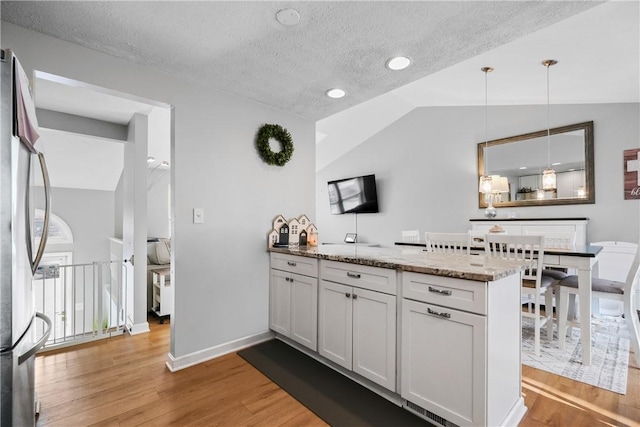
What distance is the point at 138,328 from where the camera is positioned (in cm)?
322

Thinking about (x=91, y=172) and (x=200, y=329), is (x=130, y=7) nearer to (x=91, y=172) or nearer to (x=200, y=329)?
(x=200, y=329)

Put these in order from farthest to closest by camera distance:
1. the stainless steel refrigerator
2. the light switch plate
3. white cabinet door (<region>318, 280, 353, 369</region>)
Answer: the light switch plate
white cabinet door (<region>318, 280, 353, 369</region>)
the stainless steel refrigerator

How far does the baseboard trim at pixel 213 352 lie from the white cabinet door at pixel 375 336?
3.77ft

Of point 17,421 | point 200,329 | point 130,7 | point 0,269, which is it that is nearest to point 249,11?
point 130,7

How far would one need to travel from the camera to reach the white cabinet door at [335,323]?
2188 millimetres

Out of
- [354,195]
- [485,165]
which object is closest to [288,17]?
[485,165]

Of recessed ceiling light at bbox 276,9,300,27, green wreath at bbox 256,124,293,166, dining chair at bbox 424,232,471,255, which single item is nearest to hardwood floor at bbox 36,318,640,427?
dining chair at bbox 424,232,471,255

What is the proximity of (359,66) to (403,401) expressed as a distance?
7.72 ft

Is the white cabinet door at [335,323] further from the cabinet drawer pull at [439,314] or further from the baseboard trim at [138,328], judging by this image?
the baseboard trim at [138,328]

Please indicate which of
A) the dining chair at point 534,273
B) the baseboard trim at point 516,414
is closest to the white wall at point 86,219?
the dining chair at point 534,273

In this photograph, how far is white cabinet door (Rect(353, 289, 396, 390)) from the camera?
6.24 ft

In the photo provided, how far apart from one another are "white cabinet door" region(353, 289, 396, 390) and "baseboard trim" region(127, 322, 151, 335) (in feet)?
7.89

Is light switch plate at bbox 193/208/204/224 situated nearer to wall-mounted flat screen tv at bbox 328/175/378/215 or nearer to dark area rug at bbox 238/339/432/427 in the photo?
dark area rug at bbox 238/339/432/427

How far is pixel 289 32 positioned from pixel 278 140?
1.28 metres
